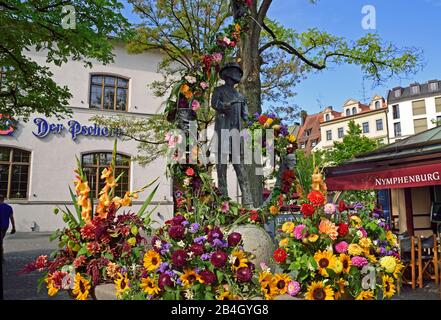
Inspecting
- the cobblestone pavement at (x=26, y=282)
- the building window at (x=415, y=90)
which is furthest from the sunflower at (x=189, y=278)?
the building window at (x=415, y=90)

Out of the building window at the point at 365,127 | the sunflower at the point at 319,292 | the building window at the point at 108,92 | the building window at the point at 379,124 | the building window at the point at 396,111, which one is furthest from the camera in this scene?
the building window at the point at 365,127

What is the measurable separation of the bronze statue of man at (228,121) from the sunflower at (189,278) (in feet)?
7.10

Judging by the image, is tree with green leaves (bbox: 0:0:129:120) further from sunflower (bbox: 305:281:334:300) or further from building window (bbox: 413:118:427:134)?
building window (bbox: 413:118:427:134)

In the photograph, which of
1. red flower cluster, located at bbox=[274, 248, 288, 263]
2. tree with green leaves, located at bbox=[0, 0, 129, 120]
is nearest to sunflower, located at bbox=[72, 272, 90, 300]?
red flower cluster, located at bbox=[274, 248, 288, 263]

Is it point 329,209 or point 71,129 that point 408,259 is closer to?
point 329,209

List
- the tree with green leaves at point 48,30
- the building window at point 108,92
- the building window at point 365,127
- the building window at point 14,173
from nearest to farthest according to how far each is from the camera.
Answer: the tree with green leaves at point 48,30
the building window at point 14,173
the building window at point 108,92
the building window at point 365,127

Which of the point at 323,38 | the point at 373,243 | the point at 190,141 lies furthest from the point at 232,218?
the point at 323,38

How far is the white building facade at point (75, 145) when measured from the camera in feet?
50.9

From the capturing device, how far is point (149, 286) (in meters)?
2.53

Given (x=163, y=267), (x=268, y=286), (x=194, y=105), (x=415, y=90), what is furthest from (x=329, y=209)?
(x=415, y=90)

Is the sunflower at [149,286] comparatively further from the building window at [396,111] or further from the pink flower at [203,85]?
the building window at [396,111]

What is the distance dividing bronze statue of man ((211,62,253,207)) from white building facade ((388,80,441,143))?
4723 centimetres

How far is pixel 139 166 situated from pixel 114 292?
15042 mm

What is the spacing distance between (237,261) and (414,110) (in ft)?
172
